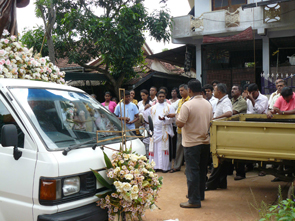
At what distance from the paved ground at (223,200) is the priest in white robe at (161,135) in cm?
68

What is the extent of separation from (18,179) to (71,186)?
0.52 meters

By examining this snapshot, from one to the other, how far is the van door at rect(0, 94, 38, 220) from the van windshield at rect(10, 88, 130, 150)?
18cm

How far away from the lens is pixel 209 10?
46.9 ft

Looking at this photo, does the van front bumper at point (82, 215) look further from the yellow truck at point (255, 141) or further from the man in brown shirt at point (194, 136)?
the yellow truck at point (255, 141)

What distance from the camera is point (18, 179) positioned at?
2.86m

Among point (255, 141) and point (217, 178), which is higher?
point (255, 141)

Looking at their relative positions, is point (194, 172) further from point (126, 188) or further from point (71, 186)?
point (71, 186)

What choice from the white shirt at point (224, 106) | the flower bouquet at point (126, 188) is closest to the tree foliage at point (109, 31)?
the white shirt at point (224, 106)

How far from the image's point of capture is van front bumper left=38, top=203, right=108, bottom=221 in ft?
8.84

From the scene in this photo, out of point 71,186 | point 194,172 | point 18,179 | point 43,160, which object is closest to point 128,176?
point 71,186

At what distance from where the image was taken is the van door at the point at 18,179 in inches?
110

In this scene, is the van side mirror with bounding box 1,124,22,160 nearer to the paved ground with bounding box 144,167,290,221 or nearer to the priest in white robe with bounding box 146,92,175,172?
the paved ground with bounding box 144,167,290,221

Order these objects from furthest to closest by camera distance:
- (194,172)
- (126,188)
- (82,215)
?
(194,172) → (126,188) → (82,215)

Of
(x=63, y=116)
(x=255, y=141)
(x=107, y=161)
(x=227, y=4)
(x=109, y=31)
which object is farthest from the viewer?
(x=227, y=4)
